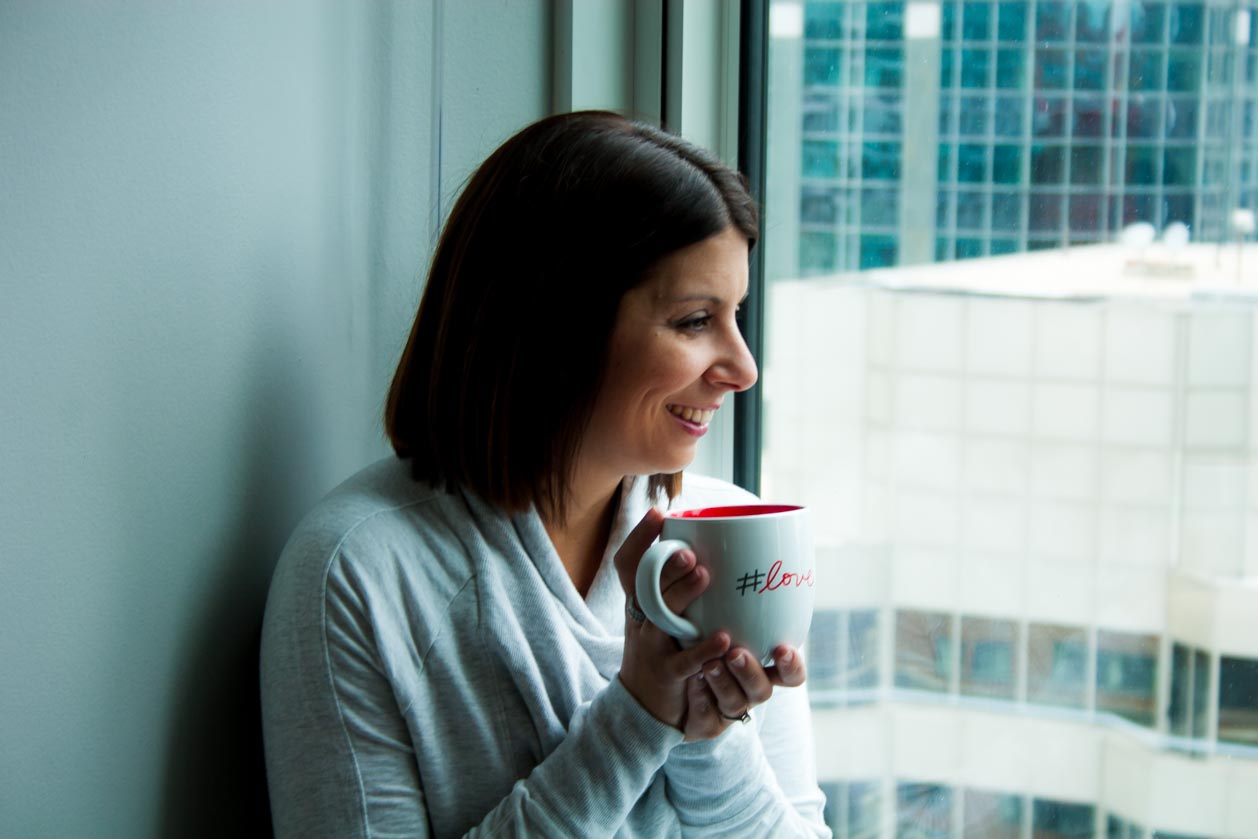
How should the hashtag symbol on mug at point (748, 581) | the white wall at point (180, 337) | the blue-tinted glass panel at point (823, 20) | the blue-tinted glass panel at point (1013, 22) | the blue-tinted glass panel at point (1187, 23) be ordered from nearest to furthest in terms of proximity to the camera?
the white wall at point (180, 337) < the hashtag symbol on mug at point (748, 581) < the blue-tinted glass panel at point (1187, 23) < the blue-tinted glass panel at point (1013, 22) < the blue-tinted glass panel at point (823, 20)

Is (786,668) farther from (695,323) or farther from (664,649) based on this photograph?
(695,323)

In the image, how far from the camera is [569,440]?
101 cm

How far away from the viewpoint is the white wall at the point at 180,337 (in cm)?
74

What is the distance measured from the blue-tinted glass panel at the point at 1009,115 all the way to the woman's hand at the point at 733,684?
1.99 ft

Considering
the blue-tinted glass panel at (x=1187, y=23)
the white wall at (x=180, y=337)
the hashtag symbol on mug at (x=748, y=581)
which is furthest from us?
the blue-tinted glass panel at (x=1187, y=23)

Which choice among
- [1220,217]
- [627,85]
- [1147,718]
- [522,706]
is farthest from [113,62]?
[1147,718]

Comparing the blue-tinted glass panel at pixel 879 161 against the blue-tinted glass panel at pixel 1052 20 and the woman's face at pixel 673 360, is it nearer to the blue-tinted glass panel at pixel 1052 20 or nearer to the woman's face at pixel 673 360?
the blue-tinted glass panel at pixel 1052 20

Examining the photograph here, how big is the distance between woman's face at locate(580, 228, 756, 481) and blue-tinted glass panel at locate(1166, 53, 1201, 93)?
432 mm

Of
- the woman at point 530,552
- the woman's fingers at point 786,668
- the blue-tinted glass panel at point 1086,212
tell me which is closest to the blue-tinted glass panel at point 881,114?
the blue-tinted glass panel at point 1086,212

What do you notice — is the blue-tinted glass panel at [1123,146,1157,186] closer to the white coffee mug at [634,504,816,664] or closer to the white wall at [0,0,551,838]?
the white coffee mug at [634,504,816,664]

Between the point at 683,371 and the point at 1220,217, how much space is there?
0.51 metres

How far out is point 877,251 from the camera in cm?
129

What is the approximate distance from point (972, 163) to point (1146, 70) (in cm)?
18

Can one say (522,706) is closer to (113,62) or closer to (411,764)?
(411,764)
